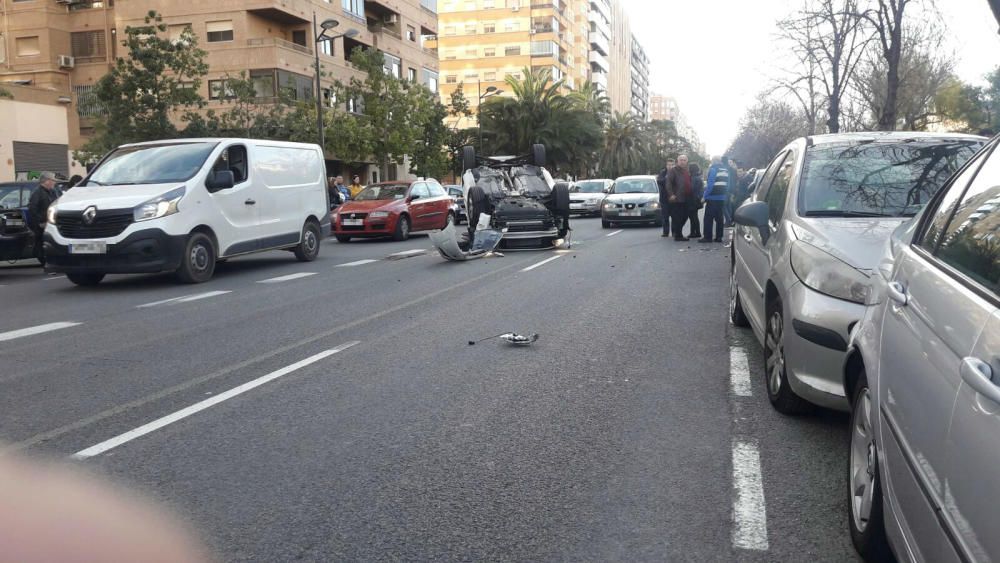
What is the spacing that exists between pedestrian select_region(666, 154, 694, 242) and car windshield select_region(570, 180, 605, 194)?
53.0 ft

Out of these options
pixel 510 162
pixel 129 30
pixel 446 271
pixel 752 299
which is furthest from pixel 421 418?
pixel 129 30

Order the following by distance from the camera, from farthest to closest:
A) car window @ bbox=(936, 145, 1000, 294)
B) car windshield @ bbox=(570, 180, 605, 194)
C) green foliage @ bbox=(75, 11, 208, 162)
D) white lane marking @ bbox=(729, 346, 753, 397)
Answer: car windshield @ bbox=(570, 180, 605, 194)
green foliage @ bbox=(75, 11, 208, 162)
white lane marking @ bbox=(729, 346, 753, 397)
car window @ bbox=(936, 145, 1000, 294)

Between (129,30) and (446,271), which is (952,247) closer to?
(446,271)

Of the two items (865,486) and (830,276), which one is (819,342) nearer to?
(830,276)

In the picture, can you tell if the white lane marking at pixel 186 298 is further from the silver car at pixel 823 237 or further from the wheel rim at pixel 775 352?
the wheel rim at pixel 775 352

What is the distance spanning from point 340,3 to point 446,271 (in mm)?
39675

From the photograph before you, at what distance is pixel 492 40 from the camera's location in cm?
9469

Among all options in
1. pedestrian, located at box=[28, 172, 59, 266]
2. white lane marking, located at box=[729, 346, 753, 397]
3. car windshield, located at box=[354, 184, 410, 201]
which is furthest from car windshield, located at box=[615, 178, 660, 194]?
white lane marking, located at box=[729, 346, 753, 397]

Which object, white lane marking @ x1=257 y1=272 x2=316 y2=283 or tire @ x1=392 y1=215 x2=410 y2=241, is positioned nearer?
white lane marking @ x1=257 y1=272 x2=316 y2=283

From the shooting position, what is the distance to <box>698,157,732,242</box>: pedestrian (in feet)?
59.6

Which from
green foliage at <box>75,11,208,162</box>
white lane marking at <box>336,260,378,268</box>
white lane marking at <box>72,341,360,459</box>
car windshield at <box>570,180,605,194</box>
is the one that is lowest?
white lane marking at <box>336,260,378,268</box>

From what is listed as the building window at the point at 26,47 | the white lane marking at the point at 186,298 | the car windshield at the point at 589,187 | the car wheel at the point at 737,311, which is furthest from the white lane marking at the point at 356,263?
the building window at the point at 26,47

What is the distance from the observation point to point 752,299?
255 inches

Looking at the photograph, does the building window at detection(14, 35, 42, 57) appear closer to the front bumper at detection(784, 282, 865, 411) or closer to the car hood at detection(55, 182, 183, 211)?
the car hood at detection(55, 182, 183, 211)
